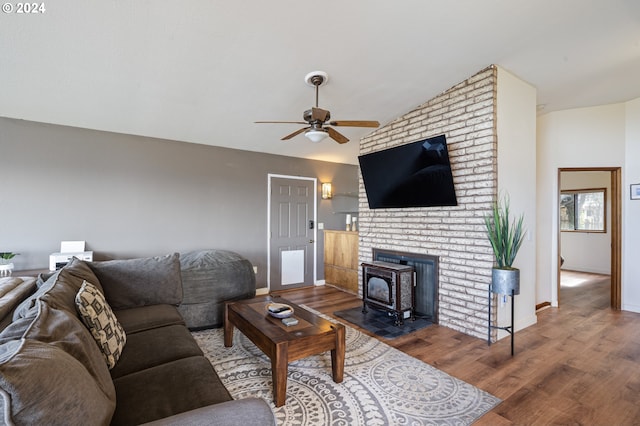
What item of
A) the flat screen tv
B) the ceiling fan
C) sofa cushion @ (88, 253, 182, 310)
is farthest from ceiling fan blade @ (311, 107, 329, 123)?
sofa cushion @ (88, 253, 182, 310)

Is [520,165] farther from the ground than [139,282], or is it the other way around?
[520,165]

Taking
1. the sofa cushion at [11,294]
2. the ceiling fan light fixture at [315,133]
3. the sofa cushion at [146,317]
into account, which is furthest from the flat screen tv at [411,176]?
the sofa cushion at [11,294]

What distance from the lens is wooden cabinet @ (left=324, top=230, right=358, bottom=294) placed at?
5203mm

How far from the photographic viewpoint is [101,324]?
1789 mm

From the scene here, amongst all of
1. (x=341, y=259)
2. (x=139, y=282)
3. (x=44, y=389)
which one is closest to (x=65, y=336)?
(x=44, y=389)

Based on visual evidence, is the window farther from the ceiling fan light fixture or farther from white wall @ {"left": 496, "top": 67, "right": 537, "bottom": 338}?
the ceiling fan light fixture

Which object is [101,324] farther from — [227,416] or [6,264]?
[6,264]

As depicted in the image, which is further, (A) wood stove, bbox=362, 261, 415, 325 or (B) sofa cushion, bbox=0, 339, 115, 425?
(A) wood stove, bbox=362, 261, 415, 325

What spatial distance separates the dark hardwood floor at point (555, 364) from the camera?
80.5 inches

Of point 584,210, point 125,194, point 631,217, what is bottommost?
point 631,217

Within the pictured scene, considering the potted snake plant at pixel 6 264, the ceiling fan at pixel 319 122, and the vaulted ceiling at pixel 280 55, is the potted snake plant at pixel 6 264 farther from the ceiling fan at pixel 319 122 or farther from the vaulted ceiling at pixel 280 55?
the ceiling fan at pixel 319 122

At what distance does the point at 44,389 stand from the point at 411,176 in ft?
12.1

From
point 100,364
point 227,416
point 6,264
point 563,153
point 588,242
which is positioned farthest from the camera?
point 588,242

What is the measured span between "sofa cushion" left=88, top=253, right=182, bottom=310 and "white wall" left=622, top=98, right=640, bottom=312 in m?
5.84
